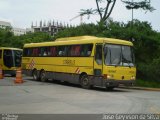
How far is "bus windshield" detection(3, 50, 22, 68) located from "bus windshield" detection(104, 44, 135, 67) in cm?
1765

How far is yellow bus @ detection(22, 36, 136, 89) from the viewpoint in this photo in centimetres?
2425

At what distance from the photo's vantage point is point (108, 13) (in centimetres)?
4591

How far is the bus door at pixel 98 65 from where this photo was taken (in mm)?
24422

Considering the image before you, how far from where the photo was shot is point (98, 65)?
24625 millimetres

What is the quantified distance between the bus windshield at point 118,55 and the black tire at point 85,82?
2.13m

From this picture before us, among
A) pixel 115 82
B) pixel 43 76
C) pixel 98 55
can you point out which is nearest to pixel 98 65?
pixel 98 55

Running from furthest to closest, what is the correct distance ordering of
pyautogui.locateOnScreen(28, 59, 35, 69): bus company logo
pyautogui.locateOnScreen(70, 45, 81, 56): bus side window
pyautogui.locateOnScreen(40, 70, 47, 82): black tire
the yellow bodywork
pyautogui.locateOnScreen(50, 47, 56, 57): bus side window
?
1. pyautogui.locateOnScreen(28, 59, 35, 69): bus company logo
2. pyautogui.locateOnScreen(40, 70, 47, 82): black tire
3. pyautogui.locateOnScreen(50, 47, 56, 57): bus side window
4. pyautogui.locateOnScreen(70, 45, 81, 56): bus side window
5. the yellow bodywork

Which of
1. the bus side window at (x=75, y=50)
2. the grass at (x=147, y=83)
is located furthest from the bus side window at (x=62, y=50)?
the grass at (x=147, y=83)

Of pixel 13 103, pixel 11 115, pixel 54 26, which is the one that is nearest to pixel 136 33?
pixel 13 103

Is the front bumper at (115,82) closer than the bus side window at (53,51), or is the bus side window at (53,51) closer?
the front bumper at (115,82)

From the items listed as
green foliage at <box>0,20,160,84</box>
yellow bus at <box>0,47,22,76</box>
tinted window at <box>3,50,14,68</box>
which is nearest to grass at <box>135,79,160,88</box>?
green foliage at <box>0,20,160,84</box>

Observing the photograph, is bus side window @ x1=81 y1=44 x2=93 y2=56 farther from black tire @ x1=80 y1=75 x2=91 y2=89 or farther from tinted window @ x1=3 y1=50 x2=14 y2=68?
tinted window @ x1=3 y1=50 x2=14 y2=68

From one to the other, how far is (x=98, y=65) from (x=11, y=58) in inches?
685

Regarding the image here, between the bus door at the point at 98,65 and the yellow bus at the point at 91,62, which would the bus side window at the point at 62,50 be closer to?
the yellow bus at the point at 91,62
